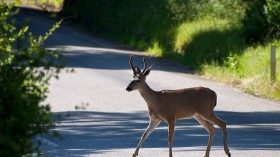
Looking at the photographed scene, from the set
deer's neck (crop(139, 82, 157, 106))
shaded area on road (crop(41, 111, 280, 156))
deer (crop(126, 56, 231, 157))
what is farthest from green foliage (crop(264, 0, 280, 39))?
deer's neck (crop(139, 82, 157, 106))

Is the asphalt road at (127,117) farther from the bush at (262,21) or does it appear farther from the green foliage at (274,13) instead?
the green foliage at (274,13)

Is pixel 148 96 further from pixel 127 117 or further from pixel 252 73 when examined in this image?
pixel 252 73

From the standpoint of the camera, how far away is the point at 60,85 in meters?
25.2

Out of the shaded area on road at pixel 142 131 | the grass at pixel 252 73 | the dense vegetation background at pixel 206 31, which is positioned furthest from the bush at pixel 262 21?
the shaded area on road at pixel 142 131

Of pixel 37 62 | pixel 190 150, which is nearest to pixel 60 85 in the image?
pixel 190 150

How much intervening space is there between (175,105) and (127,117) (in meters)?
5.83

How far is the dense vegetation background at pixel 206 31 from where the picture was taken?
25016 millimetres

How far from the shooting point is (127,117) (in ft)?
61.3

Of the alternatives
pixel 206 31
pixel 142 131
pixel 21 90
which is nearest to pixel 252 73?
pixel 142 131

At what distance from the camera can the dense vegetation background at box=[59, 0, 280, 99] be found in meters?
25.0

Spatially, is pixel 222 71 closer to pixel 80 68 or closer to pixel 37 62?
pixel 80 68

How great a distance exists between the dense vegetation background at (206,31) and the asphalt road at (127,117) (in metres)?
0.75

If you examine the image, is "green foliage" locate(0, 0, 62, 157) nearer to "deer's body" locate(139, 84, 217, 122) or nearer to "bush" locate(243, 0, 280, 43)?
"deer's body" locate(139, 84, 217, 122)

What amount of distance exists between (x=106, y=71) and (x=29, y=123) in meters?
20.6
